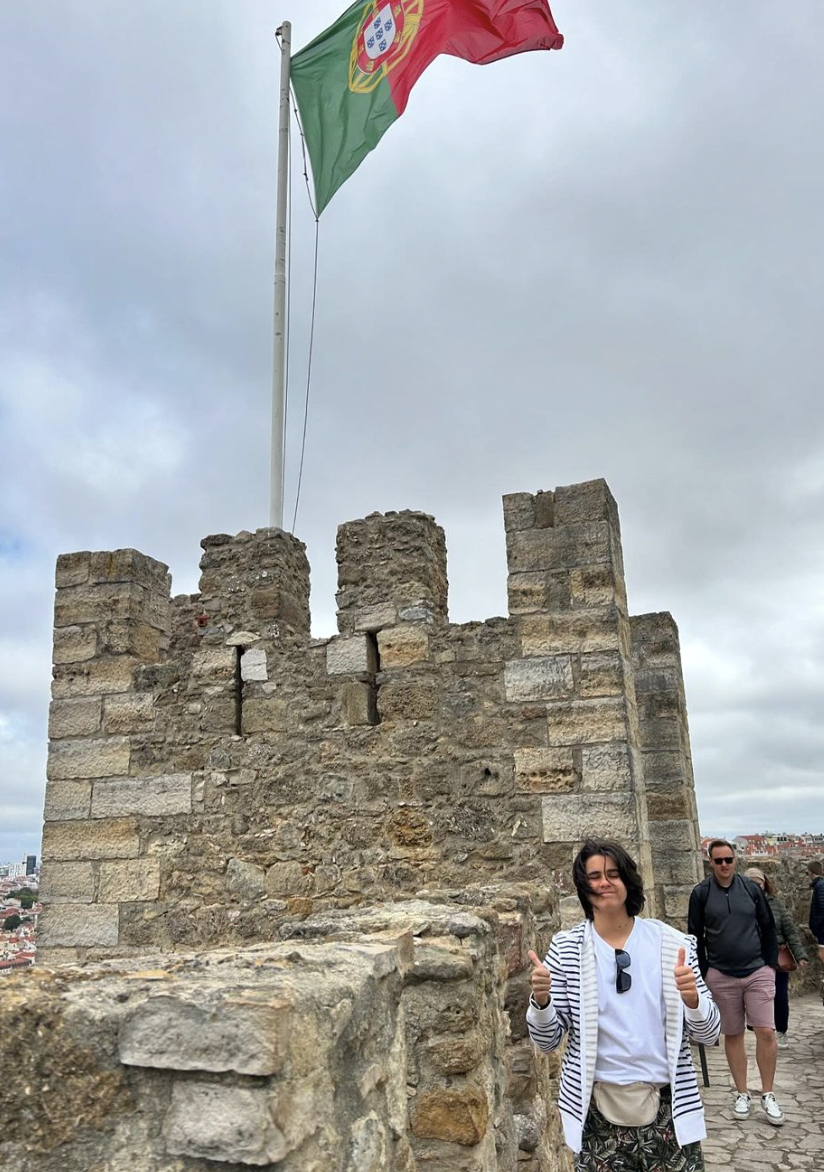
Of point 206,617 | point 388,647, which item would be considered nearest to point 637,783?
point 388,647

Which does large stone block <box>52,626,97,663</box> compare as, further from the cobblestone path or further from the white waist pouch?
the white waist pouch

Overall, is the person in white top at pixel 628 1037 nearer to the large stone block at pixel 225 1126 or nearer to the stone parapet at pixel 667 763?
the large stone block at pixel 225 1126

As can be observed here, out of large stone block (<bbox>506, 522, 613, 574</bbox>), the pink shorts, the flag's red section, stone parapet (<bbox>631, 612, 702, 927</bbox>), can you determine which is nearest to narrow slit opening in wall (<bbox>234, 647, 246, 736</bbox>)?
large stone block (<bbox>506, 522, 613, 574</bbox>)

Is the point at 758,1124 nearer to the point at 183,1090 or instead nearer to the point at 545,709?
the point at 545,709

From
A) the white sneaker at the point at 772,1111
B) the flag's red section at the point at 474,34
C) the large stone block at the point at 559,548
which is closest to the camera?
the white sneaker at the point at 772,1111

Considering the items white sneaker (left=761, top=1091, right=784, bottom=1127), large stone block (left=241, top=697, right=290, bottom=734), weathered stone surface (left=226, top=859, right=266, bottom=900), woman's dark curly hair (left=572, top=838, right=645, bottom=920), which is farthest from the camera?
large stone block (left=241, top=697, right=290, bottom=734)

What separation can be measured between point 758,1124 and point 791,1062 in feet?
4.85

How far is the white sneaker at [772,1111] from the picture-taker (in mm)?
4637

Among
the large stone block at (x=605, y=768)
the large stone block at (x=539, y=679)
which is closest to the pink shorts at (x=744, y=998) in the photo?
the large stone block at (x=605, y=768)

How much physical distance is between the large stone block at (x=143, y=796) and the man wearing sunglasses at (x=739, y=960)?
3.05 m

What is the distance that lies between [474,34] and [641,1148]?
7.42 m

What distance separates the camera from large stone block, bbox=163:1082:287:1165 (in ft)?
4.39

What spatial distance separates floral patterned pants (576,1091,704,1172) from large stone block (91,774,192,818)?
3917mm

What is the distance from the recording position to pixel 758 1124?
4656mm
